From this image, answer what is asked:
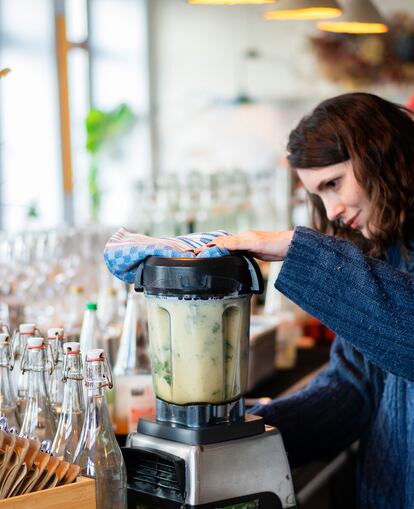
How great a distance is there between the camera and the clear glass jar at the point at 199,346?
142cm

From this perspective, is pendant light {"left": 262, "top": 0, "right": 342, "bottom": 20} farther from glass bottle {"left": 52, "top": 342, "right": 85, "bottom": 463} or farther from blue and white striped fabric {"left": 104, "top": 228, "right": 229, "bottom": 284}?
glass bottle {"left": 52, "top": 342, "right": 85, "bottom": 463}

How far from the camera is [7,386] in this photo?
1511 millimetres

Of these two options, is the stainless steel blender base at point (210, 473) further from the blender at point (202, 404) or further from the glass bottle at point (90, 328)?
the glass bottle at point (90, 328)

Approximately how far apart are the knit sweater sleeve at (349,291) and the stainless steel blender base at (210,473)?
0.23 metres

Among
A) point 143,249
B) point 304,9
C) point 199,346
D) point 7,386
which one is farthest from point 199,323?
point 304,9

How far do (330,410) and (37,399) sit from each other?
0.80 metres

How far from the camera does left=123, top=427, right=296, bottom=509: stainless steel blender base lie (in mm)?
1392

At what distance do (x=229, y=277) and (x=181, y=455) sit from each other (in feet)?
0.96

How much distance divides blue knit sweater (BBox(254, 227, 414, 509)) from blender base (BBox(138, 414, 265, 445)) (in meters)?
0.22

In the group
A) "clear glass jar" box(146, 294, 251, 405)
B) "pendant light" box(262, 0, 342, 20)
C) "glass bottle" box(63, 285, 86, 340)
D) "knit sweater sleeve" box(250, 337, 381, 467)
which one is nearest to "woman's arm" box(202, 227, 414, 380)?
"clear glass jar" box(146, 294, 251, 405)

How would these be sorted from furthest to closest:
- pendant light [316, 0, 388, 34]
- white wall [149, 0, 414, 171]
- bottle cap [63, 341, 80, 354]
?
white wall [149, 0, 414, 171], pendant light [316, 0, 388, 34], bottle cap [63, 341, 80, 354]

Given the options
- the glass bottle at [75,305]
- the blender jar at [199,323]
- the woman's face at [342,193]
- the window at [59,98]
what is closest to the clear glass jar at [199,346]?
the blender jar at [199,323]

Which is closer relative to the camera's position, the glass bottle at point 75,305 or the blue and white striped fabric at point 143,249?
the blue and white striped fabric at point 143,249

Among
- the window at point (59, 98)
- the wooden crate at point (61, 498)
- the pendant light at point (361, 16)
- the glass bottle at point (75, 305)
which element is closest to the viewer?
the wooden crate at point (61, 498)
